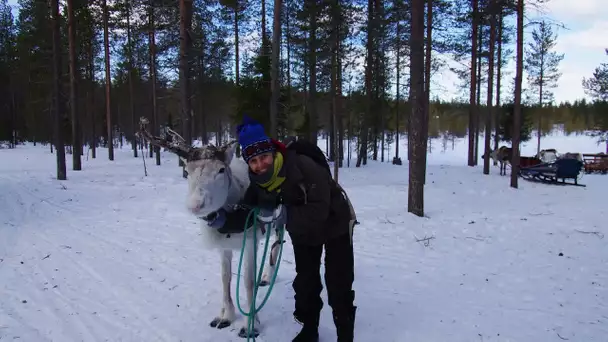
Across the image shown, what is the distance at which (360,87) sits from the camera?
96.1 feet

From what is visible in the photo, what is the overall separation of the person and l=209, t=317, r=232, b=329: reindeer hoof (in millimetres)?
771

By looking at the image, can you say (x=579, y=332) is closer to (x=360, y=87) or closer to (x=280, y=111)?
(x=280, y=111)

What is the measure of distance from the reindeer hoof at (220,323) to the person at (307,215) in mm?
771

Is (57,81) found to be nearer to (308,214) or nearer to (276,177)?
(276,177)

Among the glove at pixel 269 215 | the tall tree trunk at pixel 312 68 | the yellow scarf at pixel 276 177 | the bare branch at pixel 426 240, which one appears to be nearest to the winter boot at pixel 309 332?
the glove at pixel 269 215

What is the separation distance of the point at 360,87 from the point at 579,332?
26828 millimetres

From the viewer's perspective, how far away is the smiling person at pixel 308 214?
117 inches

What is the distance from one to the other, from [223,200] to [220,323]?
1.49 meters

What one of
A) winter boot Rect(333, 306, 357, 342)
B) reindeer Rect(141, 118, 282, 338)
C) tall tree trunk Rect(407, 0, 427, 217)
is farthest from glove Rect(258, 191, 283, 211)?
tall tree trunk Rect(407, 0, 427, 217)

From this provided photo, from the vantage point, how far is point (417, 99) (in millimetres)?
8930

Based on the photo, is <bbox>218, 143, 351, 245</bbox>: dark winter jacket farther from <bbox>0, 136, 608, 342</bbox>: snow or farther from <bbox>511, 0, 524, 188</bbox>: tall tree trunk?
<bbox>511, 0, 524, 188</bbox>: tall tree trunk

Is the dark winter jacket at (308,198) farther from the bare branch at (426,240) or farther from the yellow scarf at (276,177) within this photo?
the bare branch at (426,240)

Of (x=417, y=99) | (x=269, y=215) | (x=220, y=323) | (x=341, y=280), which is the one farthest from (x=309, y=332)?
(x=417, y=99)

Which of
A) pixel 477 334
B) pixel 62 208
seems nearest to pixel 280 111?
pixel 62 208
